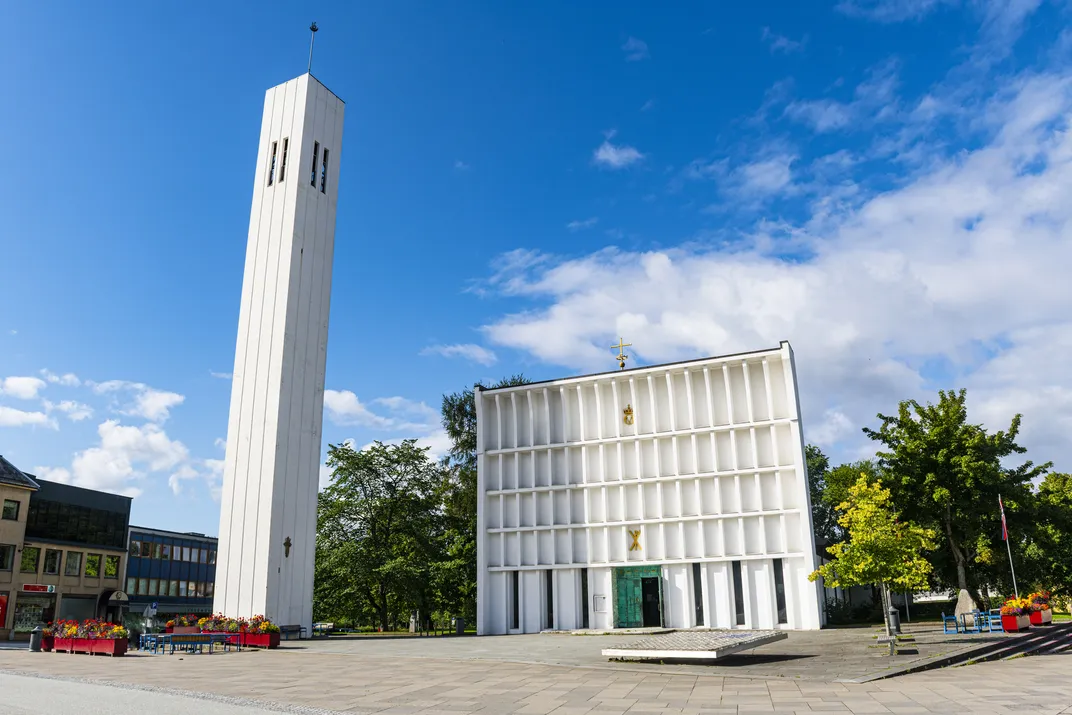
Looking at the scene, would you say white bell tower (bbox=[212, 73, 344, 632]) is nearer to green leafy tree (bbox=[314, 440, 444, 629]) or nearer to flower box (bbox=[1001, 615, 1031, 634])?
green leafy tree (bbox=[314, 440, 444, 629])

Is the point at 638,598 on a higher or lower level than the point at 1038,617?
higher

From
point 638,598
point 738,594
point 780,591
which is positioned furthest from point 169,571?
point 780,591

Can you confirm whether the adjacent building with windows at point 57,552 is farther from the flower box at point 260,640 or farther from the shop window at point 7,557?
the flower box at point 260,640

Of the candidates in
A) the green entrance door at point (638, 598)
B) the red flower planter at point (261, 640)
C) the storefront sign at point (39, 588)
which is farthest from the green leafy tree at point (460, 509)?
the storefront sign at point (39, 588)

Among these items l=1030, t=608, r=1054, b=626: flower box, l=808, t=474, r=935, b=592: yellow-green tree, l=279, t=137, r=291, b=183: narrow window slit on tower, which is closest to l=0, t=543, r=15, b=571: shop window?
l=279, t=137, r=291, b=183: narrow window slit on tower

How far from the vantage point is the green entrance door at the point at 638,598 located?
36406 millimetres

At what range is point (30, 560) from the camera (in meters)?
46.2

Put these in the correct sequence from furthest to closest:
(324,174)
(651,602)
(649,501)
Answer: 1. (324,174)
2. (649,501)
3. (651,602)

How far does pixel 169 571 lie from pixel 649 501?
47400mm

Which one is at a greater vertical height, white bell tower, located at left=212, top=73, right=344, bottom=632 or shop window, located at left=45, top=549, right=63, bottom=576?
white bell tower, located at left=212, top=73, right=344, bottom=632

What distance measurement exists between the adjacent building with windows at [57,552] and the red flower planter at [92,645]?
785 inches

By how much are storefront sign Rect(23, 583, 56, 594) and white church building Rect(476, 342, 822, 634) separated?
28294 mm

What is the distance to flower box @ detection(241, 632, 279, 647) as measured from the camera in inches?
1085

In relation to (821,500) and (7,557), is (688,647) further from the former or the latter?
(821,500)
